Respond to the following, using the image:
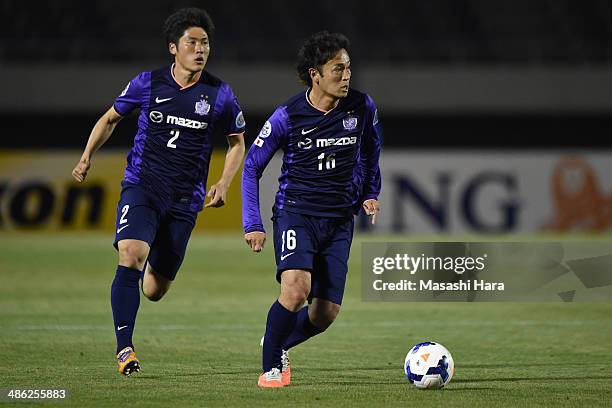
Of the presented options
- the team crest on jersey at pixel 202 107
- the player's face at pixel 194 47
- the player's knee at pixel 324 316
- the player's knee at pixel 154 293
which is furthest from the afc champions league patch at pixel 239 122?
the player's knee at pixel 324 316

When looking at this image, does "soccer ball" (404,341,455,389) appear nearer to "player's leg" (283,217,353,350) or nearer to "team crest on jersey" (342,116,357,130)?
"player's leg" (283,217,353,350)

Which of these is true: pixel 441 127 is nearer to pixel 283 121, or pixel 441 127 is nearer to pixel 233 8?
pixel 233 8

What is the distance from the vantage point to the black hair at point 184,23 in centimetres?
719

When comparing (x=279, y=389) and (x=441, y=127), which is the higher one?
(x=441, y=127)

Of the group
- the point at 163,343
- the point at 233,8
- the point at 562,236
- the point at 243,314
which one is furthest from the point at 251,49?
the point at 163,343

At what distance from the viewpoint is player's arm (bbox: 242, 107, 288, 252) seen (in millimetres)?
6449

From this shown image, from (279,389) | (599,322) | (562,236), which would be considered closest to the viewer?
(279,389)

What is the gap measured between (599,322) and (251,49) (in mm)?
17830

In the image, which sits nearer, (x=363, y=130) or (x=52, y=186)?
(x=363, y=130)

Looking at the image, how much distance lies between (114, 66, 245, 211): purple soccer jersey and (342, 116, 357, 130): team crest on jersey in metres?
1.04

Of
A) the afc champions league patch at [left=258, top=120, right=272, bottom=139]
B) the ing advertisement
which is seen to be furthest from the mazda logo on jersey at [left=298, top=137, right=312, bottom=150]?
the ing advertisement

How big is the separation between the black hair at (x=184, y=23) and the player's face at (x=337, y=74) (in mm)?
1100

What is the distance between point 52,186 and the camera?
22.7 metres

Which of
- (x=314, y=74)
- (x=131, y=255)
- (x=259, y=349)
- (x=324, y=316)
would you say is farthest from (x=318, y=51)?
(x=259, y=349)
